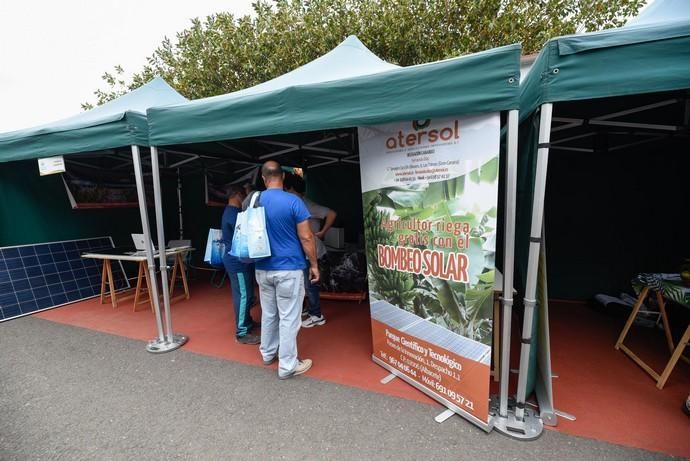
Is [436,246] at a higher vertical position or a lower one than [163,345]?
higher

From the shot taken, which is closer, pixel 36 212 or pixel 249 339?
pixel 249 339

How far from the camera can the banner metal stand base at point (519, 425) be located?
2.03 metres

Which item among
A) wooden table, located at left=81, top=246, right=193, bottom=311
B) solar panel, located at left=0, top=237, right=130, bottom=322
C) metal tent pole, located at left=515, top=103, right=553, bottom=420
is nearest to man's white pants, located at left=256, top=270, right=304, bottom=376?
metal tent pole, located at left=515, top=103, right=553, bottom=420

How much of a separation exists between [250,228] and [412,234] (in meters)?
1.21

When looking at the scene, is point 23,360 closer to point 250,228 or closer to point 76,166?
point 250,228

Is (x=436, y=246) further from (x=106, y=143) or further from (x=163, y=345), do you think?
(x=106, y=143)

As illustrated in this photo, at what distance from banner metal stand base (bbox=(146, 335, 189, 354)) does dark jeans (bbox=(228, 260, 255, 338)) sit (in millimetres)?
579

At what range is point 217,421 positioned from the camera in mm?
2277

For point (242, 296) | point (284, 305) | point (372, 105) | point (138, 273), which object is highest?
point (372, 105)

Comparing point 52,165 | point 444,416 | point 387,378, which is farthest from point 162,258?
point 444,416

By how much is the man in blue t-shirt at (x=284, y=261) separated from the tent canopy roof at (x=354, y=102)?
1.53 ft

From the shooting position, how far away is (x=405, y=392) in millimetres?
2520

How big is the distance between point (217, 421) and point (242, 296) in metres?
1.34

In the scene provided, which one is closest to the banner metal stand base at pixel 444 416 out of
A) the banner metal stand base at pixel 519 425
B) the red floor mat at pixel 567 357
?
the red floor mat at pixel 567 357
